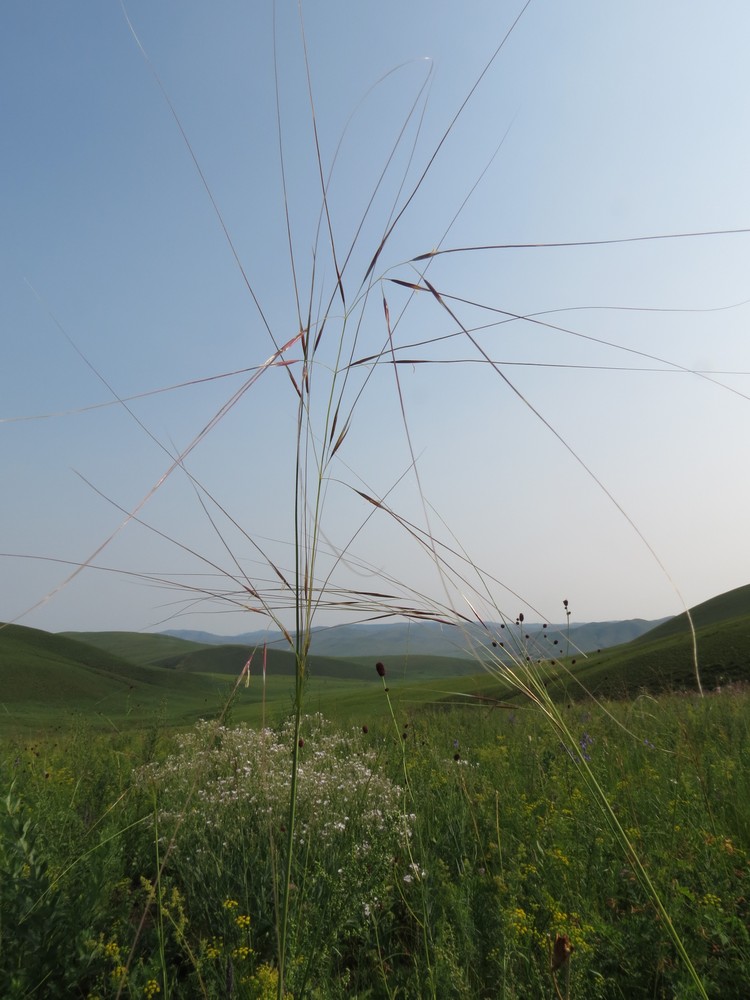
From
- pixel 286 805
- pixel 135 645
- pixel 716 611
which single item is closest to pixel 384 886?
pixel 286 805

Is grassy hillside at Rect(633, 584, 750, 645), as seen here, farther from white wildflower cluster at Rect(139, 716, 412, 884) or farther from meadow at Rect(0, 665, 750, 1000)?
meadow at Rect(0, 665, 750, 1000)

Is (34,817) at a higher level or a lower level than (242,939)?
higher

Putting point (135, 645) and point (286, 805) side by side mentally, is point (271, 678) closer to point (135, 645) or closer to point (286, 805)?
point (286, 805)

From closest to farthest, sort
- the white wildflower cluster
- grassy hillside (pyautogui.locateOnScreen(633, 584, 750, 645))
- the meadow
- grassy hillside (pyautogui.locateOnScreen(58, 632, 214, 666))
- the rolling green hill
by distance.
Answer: the meadow, the white wildflower cluster, the rolling green hill, grassy hillside (pyautogui.locateOnScreen(633, 584, 750, 645)), grassy hillside (pyautogui.locateOnScreen(58, 632, 214, 666))

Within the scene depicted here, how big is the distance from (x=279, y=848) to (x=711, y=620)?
50.5 m

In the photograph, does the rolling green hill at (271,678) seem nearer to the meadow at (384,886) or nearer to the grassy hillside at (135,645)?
the meadow at (384,886)

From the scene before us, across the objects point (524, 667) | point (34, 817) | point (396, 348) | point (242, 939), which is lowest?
point (242, 939)

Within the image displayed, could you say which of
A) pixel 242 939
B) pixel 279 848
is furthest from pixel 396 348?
pixel 279 848

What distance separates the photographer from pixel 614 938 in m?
2.51

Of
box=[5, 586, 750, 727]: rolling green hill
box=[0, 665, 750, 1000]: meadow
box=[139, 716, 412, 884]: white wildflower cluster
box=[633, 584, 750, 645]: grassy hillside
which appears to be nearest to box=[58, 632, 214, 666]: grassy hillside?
box=[5, 586, 750, 727]: rolling green hill

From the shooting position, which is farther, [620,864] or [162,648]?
[162,648]

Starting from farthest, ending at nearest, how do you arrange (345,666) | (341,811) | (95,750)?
(345,666) < (95,750) < (341,811)

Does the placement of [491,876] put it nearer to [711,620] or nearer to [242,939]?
[242,939]

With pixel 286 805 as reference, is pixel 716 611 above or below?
above
